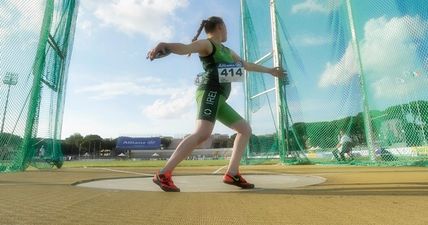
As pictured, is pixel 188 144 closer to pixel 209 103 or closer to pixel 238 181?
pixel 209 103

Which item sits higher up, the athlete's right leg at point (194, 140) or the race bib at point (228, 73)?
the race bib at point (228, 73)

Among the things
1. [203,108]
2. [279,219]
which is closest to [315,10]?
[203,108]

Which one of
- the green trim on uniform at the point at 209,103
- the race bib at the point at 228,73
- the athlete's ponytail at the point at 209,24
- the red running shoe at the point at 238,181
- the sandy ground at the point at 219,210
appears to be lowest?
the sandy ground at the point at 219,210

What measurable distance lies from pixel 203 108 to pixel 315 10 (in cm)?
696

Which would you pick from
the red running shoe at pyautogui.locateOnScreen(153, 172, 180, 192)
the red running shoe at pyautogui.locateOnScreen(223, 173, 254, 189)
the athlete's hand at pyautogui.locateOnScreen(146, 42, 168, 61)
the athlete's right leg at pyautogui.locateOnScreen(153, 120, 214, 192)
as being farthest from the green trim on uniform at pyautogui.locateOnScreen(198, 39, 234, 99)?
the red running shoe at pyautogui.locateOnScreen(153, 172, 180, 192)

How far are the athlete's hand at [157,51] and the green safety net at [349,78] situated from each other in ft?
18.4

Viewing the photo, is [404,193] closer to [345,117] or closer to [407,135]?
[407,135]

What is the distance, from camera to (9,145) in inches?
282

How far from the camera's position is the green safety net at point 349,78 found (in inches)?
273

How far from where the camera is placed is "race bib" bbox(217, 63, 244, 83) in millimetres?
3498

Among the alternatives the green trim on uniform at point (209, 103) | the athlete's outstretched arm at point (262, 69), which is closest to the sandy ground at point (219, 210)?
the green trim on uniform at point (209, 103)

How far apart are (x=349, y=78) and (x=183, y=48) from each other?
6242 millimetres

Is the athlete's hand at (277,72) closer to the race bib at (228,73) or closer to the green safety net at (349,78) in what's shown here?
the race bib at (228,73)

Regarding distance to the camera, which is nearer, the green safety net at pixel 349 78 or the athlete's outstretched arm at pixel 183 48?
the athlete's outstretched arm at pixel 183 48
